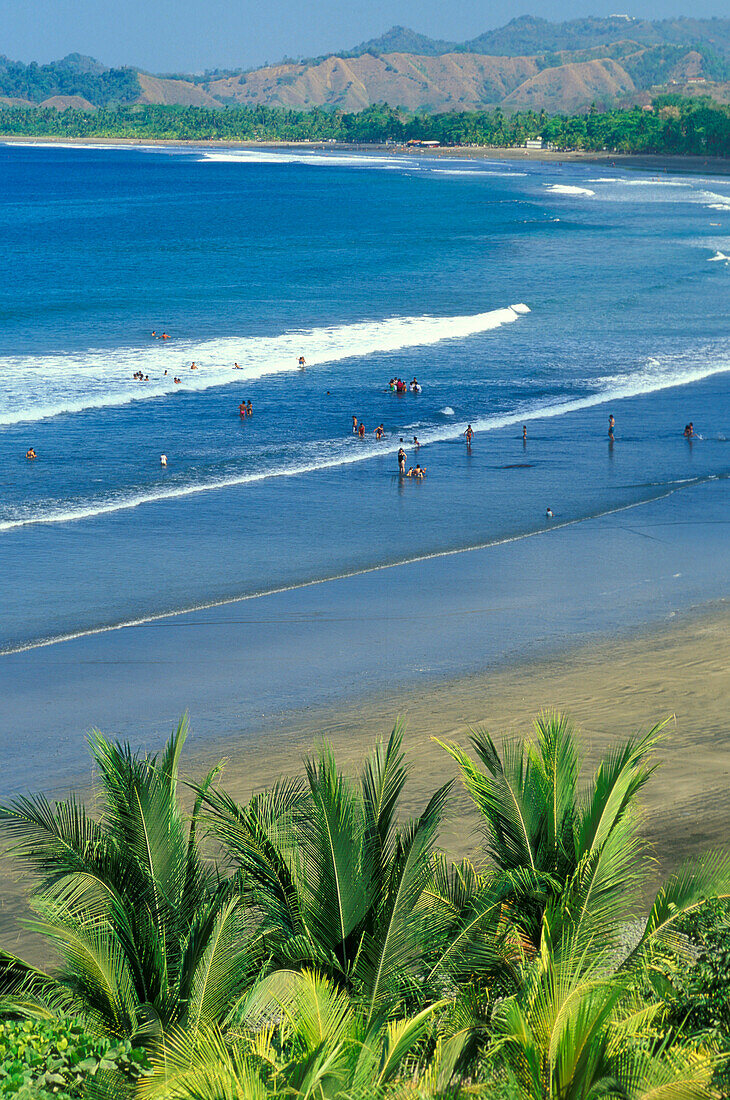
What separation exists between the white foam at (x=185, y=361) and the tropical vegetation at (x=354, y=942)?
106 ft

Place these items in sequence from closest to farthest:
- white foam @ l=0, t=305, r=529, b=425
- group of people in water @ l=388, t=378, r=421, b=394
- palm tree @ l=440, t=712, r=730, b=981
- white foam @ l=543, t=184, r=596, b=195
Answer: palm tree @ l=440, t=712, r=730, b=981, white foam @ l=0, t=305, r=529, b=425, group of people in water @ l=388, t=378, r=421, b=394, white foam @ l=543, t=184, r=596, b=195

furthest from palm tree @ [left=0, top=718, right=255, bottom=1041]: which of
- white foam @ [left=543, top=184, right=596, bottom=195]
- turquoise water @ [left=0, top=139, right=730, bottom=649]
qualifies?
white foam @ [left=543, top=184, right=596, bottom=195]

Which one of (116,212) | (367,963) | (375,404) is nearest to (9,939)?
(367,963)

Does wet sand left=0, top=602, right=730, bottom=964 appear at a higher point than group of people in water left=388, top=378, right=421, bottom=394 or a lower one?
lower

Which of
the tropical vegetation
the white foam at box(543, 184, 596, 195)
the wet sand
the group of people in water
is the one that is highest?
A: the white foam at box(543, 184, 596, 195)

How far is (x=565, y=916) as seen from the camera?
314 inches

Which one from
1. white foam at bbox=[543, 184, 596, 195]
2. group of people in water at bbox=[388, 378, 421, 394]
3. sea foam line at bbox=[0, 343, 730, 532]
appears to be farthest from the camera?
white foam at bbox=[543, 184, 596, 195]

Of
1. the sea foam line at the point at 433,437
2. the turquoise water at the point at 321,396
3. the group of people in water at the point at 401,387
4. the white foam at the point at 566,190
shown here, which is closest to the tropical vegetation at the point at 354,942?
the turquoise water at the point at 321,396

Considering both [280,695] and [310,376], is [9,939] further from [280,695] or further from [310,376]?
[310,376]

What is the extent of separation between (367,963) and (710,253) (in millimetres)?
78662

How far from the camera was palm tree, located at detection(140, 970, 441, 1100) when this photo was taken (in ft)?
18.4

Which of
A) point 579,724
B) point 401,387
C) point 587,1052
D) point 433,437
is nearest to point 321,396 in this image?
point 401,387

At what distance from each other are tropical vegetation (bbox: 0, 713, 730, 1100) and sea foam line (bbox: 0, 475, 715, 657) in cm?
1134

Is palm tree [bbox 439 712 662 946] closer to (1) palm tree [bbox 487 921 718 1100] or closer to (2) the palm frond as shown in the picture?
(2) the palm frond
